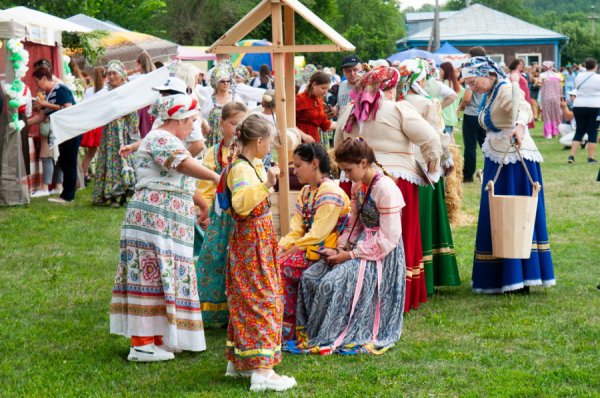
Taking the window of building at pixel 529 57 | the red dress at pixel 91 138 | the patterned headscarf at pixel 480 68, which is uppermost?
the window of building at pixel 529 57

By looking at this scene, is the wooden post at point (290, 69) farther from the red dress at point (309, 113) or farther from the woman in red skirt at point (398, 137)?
the red dress at point (309, 113)

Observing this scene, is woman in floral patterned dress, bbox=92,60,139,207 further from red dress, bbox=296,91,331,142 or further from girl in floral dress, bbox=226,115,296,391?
girl in floral dress, bbox=226,115,296,391

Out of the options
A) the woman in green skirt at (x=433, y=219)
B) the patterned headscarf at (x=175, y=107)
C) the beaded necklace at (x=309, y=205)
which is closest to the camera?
the patterned headscarf at (x=175, y=107)

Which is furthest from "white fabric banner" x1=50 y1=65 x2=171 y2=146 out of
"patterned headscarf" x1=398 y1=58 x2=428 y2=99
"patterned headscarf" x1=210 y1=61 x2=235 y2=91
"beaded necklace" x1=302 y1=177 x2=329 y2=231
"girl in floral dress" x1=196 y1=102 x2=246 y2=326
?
"beaded necklace" x1=302 y1=177 x2=329 y2=231

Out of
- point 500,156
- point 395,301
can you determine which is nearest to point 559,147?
point 500,156

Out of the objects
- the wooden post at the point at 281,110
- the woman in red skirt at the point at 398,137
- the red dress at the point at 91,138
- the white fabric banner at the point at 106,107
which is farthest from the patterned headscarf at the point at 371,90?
the red dress at the point at 91,138

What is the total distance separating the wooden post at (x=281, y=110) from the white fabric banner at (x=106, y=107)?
459 centimetres

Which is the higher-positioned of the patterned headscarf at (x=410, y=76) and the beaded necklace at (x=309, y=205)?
the patterned headscarf at (x=410, y=76)

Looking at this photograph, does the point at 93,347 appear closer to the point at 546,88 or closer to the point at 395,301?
the point at 395,301

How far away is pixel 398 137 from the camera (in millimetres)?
6820

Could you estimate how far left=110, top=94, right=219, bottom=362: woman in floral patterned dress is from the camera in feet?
18.5

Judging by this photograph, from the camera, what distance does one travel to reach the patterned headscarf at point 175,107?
561cm

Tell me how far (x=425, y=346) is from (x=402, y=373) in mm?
636

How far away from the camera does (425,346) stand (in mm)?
5980
